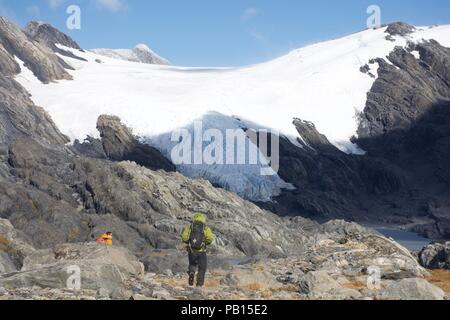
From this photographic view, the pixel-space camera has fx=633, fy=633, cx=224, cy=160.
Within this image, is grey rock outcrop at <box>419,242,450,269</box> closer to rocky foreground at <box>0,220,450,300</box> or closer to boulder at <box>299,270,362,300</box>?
rocky foreground at <box>0,220,450,300</box>

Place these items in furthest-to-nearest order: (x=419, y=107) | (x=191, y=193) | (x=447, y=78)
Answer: (x=447, y=78), (x=419, y=107), (x=191, y=193)

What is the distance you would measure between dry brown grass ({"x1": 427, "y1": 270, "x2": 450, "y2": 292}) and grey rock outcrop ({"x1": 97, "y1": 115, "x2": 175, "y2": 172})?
323ft

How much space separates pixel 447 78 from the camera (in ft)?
632

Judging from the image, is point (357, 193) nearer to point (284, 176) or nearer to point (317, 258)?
point (284, 176)

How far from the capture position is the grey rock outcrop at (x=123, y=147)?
126m

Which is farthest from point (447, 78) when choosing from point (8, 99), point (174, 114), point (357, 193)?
point (8, 99)

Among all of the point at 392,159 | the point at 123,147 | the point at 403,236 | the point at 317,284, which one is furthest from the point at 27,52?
the point at 317,284

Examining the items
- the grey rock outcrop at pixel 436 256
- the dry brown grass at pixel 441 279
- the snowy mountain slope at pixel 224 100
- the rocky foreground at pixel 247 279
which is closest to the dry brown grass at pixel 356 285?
the rocky foreground at pixel 247 279

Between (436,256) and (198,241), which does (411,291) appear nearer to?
(198,241)

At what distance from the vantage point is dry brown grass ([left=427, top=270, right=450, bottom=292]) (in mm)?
23475

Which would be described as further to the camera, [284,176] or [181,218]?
[284,176]

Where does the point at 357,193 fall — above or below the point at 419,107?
below
